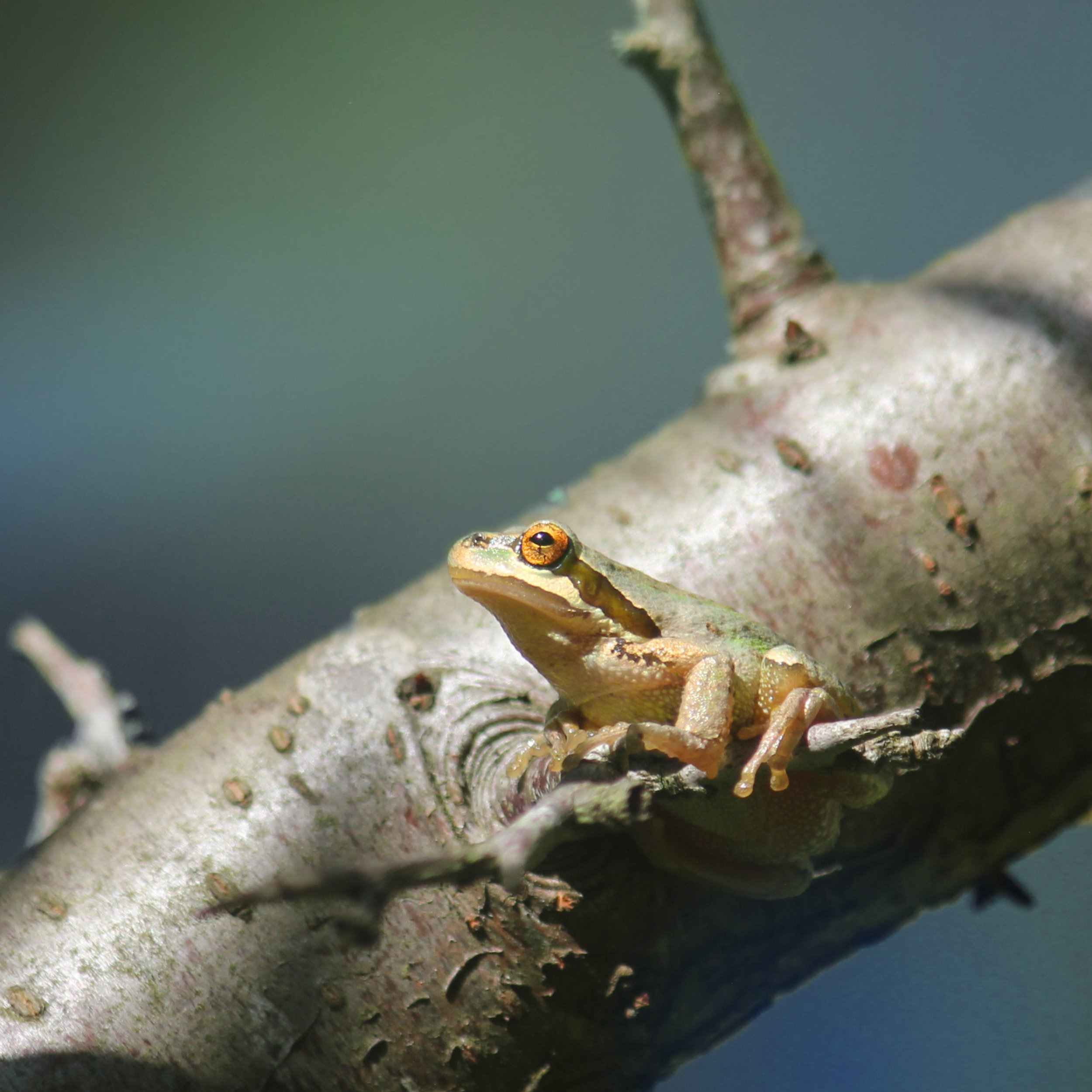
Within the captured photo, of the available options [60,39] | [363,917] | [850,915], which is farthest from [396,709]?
[60,39]

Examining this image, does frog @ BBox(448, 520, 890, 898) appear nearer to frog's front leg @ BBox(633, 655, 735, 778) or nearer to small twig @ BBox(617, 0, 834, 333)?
frog's front leg @ BBox(633, 655, 735, 778)

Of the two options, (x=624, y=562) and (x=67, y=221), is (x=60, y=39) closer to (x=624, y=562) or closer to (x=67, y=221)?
(x=67, y=221)

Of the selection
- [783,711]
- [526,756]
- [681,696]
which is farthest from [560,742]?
[783,711]

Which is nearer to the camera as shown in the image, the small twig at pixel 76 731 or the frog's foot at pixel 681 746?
the frog's foot at pixel 681 746

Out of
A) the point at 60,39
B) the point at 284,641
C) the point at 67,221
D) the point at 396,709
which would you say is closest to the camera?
the point at 396,709

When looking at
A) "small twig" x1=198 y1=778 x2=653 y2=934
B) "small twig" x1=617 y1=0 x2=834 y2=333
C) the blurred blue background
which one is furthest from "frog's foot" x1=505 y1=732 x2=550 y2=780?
the blurred blue background

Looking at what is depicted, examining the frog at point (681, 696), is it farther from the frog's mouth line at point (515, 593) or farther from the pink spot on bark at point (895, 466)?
the pink spot on bark at point (895, 466)

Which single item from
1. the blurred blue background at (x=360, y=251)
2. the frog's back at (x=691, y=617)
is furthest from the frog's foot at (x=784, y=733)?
the blurred blue background at (x=360, y=251)
